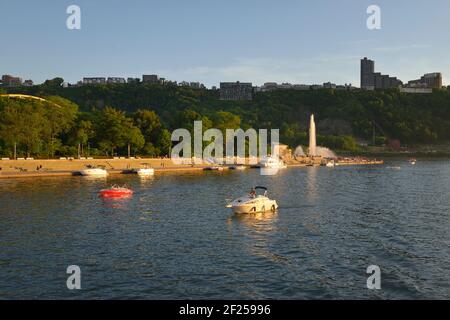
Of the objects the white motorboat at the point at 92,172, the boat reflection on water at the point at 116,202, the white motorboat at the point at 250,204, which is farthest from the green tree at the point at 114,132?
the white motorboat at the point at 250,204

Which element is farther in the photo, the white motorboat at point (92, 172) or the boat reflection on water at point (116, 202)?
the white motorboat at point (92, 172)

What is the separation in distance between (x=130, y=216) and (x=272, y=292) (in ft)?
121

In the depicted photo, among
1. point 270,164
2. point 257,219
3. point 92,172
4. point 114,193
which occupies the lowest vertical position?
point 257,219

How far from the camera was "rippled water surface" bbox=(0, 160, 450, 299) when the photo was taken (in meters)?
35.7

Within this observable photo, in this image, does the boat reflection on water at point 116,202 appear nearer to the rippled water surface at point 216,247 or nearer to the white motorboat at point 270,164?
the rippled water surface at point 216,247

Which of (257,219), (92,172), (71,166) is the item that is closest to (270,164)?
(71,166)

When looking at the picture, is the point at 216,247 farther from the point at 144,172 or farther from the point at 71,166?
the point at 71,166

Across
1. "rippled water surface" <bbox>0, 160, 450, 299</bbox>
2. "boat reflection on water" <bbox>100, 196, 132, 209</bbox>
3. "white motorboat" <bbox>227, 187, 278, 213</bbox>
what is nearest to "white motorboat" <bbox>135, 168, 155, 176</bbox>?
"rippled water surface" <bbox>0, 160, 450, 299</bbox>

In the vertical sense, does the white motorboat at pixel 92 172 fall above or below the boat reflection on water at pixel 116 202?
above

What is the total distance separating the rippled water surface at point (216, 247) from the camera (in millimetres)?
35688

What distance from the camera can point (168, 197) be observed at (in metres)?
89.0

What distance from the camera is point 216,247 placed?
160 feet

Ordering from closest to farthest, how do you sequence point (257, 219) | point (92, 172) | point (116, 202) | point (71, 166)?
1. point (257, 219)
2. point (116, 202)
3. point (92, 172)
4. point (71, 166)
